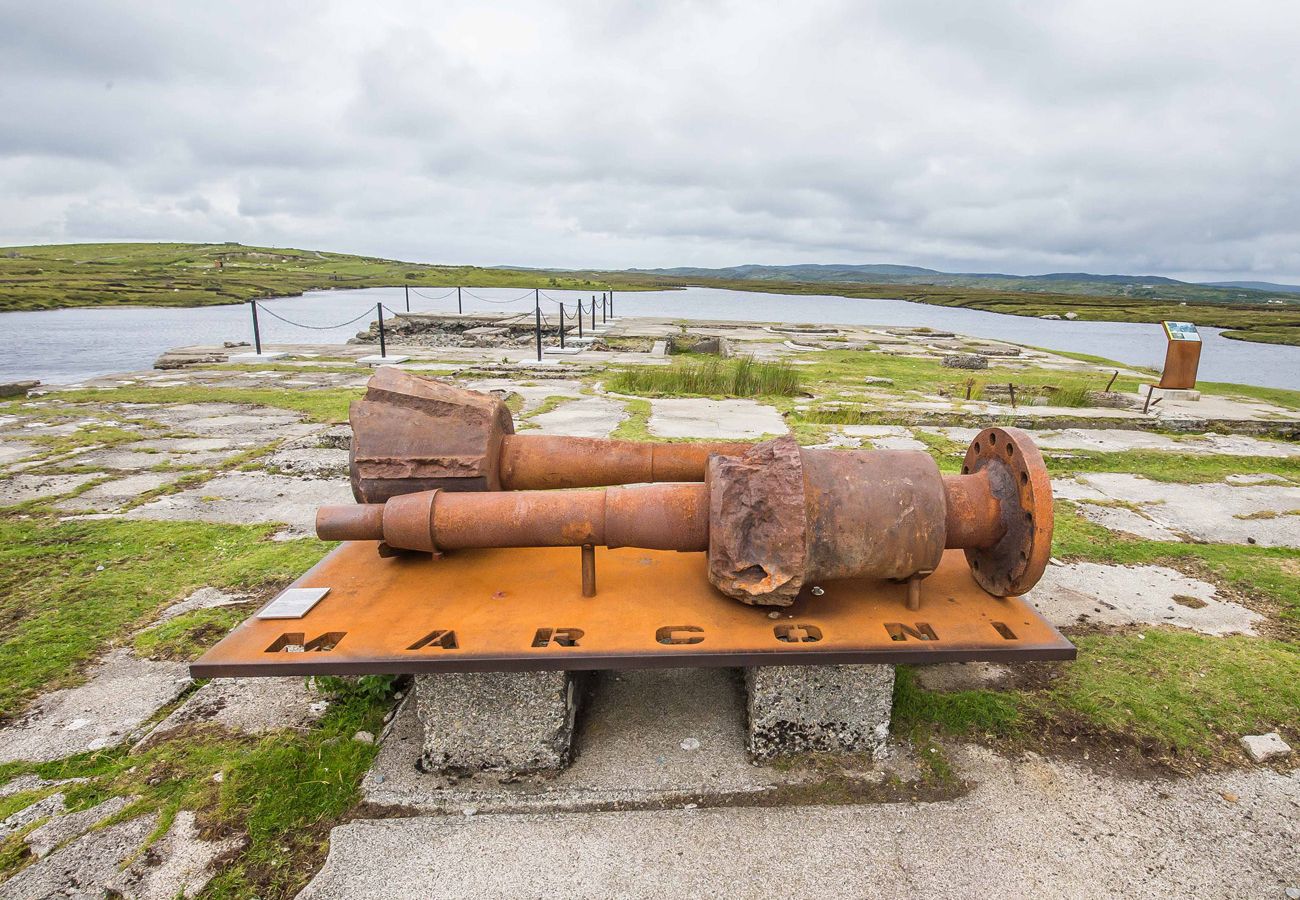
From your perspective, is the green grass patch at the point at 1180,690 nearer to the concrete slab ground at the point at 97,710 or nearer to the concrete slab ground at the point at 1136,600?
the concrete slab ground at the point at 1136,600

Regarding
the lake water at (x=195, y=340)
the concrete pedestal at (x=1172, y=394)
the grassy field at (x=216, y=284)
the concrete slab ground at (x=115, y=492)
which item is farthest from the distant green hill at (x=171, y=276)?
the concrete pedestal at (x=1172, y=394)

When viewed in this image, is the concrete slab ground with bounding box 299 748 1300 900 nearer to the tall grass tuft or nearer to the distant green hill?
the tall grass tuft

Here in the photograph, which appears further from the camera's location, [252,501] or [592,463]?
[252,501]

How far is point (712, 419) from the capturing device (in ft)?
28.9

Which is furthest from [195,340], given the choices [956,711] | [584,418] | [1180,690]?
[1180,690]

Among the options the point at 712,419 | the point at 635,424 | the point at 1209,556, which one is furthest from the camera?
the point at 712,419

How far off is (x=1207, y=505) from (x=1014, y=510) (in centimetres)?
454

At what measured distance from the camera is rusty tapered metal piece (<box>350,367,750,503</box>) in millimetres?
2922

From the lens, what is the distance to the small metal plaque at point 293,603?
8.66ft

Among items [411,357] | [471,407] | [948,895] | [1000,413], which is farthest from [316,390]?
[948,895]

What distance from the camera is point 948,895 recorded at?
2082 millimetres

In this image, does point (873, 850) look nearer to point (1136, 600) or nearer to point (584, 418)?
point (1136, 600)

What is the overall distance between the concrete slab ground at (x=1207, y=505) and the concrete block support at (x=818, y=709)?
3790mm

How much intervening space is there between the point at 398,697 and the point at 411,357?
13136 mm
